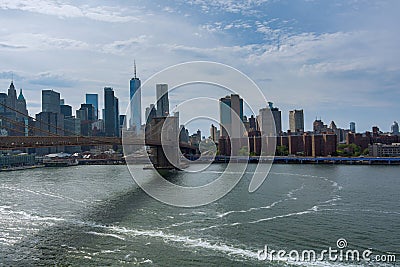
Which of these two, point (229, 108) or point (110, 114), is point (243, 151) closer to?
point (229, 108)

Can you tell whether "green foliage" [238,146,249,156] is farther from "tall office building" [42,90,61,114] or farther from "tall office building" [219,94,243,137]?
"tall office building" [42,90,61,114]

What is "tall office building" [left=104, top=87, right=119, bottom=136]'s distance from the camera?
230ft

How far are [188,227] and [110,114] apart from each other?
2487 inches

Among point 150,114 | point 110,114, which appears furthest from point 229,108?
point 110,114

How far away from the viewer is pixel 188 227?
368 inches

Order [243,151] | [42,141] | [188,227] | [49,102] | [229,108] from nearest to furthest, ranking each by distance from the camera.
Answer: [188,227] < [42,141] < [229,108] < [243,151] < [49,102]

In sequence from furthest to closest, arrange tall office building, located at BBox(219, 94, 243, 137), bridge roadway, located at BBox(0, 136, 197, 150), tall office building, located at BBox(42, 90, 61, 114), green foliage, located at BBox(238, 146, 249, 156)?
tall office building, located at BBox(42, 90, 61, 114), green foliage, located at BBox(238, 146, 249, 156), tall office building, located at BBox(219, 94, 243, 137), bridge roadway, located at BBox(0, 136, 197, 150)

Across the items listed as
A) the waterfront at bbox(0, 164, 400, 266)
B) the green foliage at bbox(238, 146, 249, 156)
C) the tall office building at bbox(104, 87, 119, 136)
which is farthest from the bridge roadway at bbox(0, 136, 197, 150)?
the tall office building at bbox(104, 87, 119, 136)

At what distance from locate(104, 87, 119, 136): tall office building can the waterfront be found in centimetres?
5619

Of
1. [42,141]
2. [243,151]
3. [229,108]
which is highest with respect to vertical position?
[229,108]

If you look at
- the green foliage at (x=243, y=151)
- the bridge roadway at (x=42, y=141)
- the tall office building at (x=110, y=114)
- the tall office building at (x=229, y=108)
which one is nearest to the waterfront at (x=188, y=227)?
the bridge roadway at (x=42, y=141)

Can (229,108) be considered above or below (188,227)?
above

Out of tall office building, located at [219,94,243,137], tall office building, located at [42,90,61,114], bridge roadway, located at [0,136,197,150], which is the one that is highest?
tall office building, located at [42,90,61,114]

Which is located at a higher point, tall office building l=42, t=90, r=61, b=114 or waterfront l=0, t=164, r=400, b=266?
tall office building l=42, t=90, r=61, b=114
